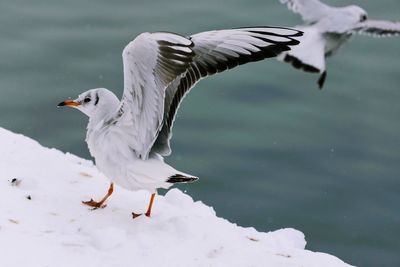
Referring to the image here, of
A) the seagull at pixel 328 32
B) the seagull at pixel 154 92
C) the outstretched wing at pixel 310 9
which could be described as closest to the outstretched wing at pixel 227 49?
the seagull at pixel 154 92

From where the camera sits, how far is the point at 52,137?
9.70 metres

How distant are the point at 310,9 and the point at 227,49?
188 centimetres

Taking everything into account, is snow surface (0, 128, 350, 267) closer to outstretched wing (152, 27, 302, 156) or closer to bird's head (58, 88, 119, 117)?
bird's head (58, 88, 119, 117)

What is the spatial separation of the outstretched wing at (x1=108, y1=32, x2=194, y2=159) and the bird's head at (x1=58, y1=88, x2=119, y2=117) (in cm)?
28

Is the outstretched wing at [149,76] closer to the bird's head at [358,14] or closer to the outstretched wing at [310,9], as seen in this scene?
the bird's head at [358,14]

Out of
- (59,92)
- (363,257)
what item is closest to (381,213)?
(363,257)

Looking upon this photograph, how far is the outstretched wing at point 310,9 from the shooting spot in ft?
21.6

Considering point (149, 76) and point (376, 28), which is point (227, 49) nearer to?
point (149, 76)

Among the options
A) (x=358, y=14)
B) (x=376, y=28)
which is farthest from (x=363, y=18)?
(x=376, y=28)

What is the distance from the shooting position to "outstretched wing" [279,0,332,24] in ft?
21.6

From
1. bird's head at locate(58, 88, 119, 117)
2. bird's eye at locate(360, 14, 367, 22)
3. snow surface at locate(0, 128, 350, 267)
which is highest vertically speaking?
bird's eye at locate(360, 14, 367, 22)

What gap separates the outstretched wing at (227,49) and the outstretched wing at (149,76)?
8.9 inches

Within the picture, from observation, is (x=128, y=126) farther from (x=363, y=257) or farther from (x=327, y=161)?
(x=327, y=161)

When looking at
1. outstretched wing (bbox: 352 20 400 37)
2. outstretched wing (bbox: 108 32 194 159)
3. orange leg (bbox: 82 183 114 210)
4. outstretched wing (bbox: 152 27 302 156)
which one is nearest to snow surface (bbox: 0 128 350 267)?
orange leg (bbox: 82 183 114 210)
